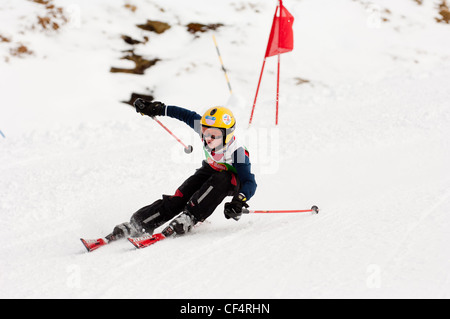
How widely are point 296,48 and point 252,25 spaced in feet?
4.77

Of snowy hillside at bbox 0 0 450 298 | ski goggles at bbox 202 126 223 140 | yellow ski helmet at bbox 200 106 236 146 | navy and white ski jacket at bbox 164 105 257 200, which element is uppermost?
yellow ski helmet at bbox 200 106 236 146

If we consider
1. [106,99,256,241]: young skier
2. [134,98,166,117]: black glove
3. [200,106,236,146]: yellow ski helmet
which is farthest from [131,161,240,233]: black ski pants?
[134,98,166,117]: black glove

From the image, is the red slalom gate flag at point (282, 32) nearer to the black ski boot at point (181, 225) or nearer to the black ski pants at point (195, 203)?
the black ski pants at point (195, 203)

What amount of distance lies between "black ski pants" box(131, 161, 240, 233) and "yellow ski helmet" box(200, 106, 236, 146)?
35 cm

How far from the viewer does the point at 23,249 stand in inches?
148

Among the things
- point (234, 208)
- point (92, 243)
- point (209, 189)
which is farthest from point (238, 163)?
point (92, 243)

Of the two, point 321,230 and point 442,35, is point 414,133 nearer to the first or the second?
point 321,230

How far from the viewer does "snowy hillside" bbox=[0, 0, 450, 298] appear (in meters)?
2.57

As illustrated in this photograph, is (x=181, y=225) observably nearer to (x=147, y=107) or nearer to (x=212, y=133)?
(x=212, y=133)

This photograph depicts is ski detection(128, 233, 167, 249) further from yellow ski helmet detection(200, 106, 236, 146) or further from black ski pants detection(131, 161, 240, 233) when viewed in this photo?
yellow ski helmet detection(200, 106, 236, 146)

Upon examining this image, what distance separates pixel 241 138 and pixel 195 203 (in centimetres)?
319

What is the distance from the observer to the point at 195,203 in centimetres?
365

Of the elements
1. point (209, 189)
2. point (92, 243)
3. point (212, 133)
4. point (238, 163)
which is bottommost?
point (92, 243)
